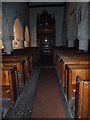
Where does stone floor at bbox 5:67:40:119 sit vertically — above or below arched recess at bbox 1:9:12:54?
below

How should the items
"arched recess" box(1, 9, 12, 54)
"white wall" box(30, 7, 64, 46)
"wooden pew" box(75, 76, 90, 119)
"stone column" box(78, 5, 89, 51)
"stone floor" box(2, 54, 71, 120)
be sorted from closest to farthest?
"wooden pew" box(75, 76, 90, 119)
"stone floor" box(2, 54, 71, 120)
"stone column" box(78, 5, 89, 51)
"arched recess" box(1, 9, 12, 54)
"white wall" box(30, 7, 64, 46)

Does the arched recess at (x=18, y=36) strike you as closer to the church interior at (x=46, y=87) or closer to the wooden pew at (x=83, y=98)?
the church interior at (x=46, y=87)

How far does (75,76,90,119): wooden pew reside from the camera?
2457 millimetres

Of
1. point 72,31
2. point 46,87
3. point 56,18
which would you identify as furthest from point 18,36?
point 46,87

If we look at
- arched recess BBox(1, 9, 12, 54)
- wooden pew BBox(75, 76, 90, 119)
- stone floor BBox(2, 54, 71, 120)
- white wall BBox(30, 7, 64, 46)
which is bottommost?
stone floor BBox(2, 54, 71, 120)

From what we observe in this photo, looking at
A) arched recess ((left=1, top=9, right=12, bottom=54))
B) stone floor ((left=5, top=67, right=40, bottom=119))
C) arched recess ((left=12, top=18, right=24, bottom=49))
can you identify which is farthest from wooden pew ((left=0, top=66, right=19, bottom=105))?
arched recess ((left=12, top=18, right=24, bottom=49))

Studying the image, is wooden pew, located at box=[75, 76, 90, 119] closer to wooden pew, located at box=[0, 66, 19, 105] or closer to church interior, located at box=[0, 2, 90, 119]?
church interior, located at box=[0, 2, 90, 119]

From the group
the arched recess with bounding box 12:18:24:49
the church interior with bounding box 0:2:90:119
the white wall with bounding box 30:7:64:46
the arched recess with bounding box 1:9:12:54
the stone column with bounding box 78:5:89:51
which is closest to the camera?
the church interior with bounding box 0:2:90:119

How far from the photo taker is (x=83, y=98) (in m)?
2.54

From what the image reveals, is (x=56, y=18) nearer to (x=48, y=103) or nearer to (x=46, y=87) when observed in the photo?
(x=46, y=87)

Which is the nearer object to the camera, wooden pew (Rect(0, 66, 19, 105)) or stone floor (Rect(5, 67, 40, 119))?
stone floor (Rect(5, 67, 40, 119))

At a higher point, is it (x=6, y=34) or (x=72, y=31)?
(x=72, y=31)

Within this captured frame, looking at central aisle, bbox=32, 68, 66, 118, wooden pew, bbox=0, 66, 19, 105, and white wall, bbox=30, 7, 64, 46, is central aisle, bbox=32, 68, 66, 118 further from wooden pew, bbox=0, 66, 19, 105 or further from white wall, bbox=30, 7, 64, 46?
white wall, bbox=30, 7, 64, 46

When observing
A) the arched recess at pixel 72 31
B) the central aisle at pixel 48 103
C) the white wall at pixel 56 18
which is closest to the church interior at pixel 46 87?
the central aisle at pixel 48 103
